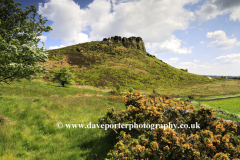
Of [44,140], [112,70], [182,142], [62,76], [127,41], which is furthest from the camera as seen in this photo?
[127,41]

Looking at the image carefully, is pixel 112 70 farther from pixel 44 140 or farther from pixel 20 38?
pixel 44 140

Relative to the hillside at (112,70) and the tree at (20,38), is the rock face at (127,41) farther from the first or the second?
the tree at (20,38)

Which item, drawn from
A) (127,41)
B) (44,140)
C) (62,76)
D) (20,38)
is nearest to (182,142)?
(44,140)

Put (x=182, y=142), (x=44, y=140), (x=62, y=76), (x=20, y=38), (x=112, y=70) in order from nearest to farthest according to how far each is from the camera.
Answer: (x=182, y=142), (x=44, y=140), (x=20, y=38), (x=62, y=76), (x=112, y=70)

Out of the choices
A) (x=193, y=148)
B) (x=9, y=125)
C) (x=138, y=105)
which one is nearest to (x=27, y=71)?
(x=9, y=125)

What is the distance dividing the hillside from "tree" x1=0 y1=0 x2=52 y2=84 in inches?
2236

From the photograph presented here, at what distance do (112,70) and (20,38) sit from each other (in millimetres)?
90702

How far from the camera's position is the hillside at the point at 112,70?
76688mm

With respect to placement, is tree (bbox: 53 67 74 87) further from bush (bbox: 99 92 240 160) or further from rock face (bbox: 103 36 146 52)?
rock face (bbox: 103 36 146 52)

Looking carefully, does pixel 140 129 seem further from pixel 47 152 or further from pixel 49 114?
pixel 49 114

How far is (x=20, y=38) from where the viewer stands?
6.87m

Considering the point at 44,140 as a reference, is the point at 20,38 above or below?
above

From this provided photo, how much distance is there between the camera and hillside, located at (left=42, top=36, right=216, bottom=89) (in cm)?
7669

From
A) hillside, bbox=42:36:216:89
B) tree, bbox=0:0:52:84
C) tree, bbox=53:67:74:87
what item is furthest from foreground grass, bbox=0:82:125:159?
hillside, bbox=42:36:216:89
